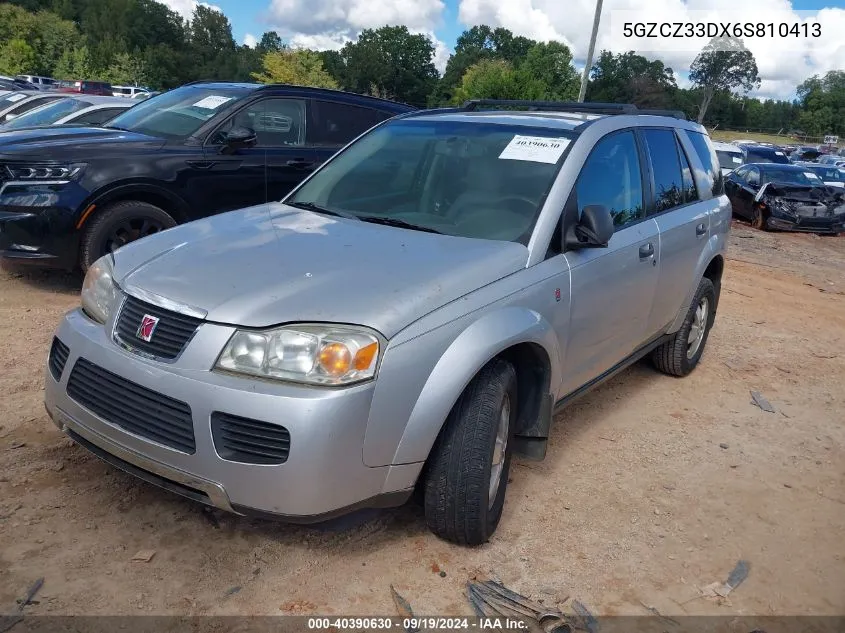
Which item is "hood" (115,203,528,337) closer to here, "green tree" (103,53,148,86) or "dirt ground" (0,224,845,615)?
"dirt ground" (0,224,845,615)

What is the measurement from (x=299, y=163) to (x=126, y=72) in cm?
5830

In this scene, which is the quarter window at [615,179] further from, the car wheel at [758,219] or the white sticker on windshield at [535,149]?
the car wheel at [758,219]

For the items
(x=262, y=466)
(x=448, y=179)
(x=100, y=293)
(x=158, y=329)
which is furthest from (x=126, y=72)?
(x=262, y=466)

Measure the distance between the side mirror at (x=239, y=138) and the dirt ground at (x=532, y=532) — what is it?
217cm

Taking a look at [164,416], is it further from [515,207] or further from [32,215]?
[32,215]

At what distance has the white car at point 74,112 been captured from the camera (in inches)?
408

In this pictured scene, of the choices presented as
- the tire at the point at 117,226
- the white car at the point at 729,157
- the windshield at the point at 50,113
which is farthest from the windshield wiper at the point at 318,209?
the white car at the point at 729,157

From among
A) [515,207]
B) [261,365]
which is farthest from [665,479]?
[261,365]

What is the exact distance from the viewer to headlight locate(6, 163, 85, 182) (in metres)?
5.72

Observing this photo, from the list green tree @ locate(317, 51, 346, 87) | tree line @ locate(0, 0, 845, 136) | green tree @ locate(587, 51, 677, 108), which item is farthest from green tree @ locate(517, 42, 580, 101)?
green tree @ locate(317, 51, 346, 87)

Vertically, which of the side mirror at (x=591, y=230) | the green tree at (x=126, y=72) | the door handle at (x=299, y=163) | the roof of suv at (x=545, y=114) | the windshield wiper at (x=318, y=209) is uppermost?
the green tree at (x=126, y=72)

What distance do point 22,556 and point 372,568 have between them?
130 centimetres

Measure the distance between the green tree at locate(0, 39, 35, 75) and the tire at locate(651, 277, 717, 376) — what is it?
55.7 metres

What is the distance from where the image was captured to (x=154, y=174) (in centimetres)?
604
